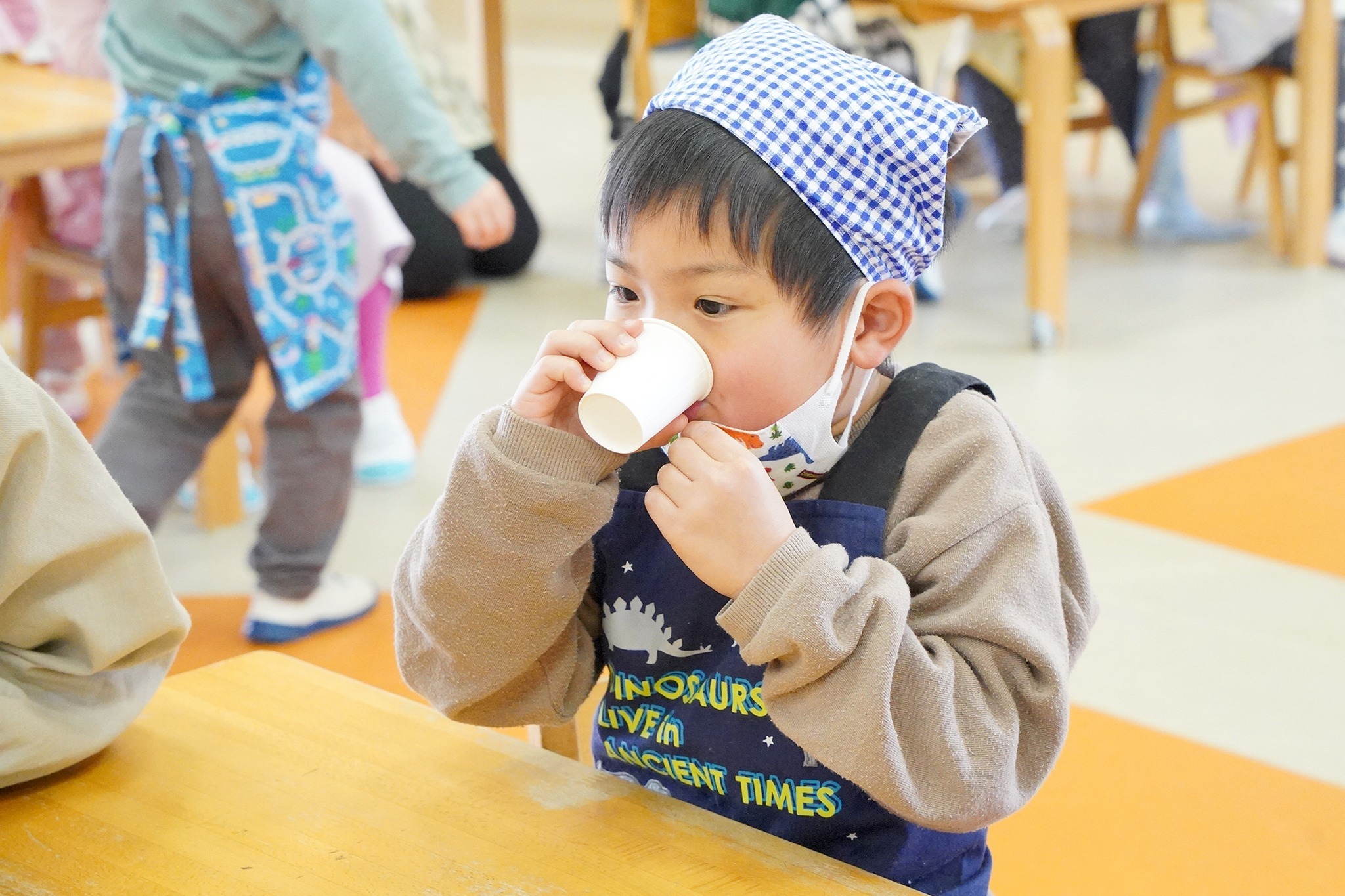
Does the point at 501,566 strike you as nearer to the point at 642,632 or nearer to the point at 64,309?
the point at 642,632

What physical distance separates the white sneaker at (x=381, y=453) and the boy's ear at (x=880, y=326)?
208 centimetres

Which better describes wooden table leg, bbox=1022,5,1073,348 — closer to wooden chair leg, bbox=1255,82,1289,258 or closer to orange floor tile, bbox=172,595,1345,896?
wooden chair leg, bbox=1255,82,1289,258

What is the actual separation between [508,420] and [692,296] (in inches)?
6.1

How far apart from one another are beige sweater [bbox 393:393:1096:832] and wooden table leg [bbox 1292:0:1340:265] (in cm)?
369

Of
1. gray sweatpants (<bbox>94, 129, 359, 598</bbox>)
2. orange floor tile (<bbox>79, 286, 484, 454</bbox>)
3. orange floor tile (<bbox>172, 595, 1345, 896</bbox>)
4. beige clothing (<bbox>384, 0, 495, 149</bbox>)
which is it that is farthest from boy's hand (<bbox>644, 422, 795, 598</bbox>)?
beige clothing (<bbox>384, 0, 495, 149</bbox>)

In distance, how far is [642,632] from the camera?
1077 mm

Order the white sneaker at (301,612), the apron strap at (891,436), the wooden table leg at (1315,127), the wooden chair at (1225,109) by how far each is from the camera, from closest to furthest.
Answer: the apron strap at (891,436)
the white sneaker at (301,612)
the wooden table leg at (1315,127)
the wooden chair at (1225,109)

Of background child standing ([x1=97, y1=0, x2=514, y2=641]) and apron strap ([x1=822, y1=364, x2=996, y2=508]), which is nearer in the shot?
apron strap ([x1=822, y1=364, x2=996, y2=508])

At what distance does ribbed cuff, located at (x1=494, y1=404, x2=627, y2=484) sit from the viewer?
37.6 inches

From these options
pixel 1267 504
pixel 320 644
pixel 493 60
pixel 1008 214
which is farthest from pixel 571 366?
pixel 1008 214

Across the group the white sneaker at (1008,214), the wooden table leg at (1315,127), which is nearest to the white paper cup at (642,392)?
the wooden table leg at (1315,127)

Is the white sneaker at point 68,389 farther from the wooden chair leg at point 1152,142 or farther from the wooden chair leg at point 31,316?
the wooden chair leg at point 1152,142

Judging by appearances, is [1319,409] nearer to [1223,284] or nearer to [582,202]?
[1223,284]

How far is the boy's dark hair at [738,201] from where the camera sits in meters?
0.95
